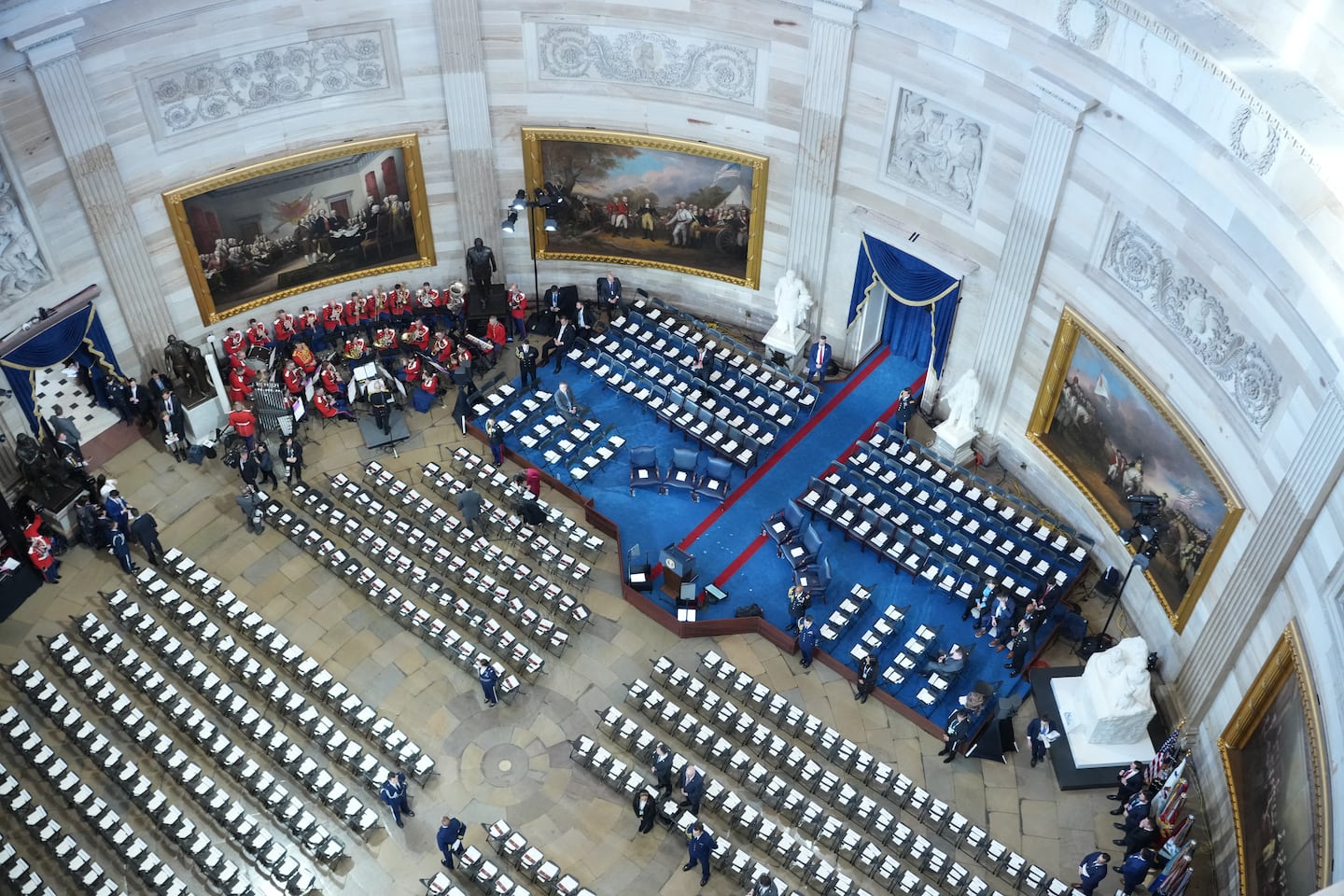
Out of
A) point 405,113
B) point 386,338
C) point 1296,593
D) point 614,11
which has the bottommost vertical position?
point 386,338

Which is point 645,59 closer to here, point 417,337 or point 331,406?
point 417,337

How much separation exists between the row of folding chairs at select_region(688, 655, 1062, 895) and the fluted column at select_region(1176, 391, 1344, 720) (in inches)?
187

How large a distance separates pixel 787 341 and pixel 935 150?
666cm

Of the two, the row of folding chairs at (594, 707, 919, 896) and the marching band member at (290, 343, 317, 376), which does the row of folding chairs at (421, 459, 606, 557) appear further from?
the row of folding chairs at (594, 707, 919, 896)

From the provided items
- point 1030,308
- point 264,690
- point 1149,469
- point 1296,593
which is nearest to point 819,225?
point 1030,308

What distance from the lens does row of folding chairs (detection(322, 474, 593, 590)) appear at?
26.9 meters

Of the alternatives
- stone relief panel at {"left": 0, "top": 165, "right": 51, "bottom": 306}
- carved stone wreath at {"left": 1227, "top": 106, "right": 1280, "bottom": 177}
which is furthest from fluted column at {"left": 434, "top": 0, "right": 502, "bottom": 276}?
carved stone wreath at {"left": 1227, "top": 106, "right": 1280, "bottom": 177}

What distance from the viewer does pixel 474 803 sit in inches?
923

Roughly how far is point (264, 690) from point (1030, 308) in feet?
56.7

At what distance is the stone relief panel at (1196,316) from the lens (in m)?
20.8

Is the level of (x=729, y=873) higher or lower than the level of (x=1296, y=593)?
lower

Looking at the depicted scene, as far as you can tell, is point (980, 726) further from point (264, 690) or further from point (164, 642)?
point (164, 642)

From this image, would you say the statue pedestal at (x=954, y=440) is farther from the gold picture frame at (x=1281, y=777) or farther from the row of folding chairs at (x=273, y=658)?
the row of folding chairs at (x=273, y=658)

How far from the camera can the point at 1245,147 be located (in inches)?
744
